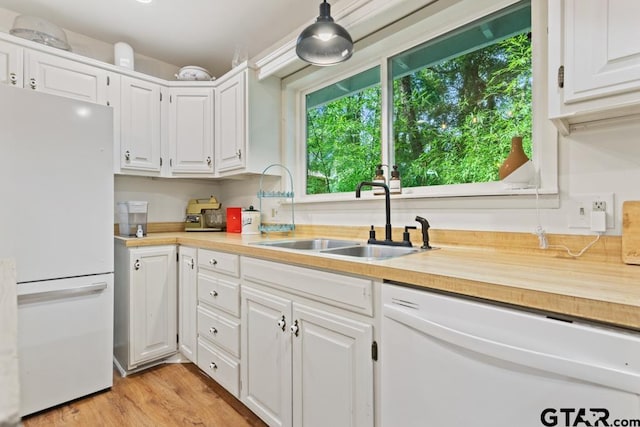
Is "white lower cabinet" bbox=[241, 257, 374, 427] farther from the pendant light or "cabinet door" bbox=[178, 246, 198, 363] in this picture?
the pendant light

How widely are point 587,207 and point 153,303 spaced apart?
96.3 inches

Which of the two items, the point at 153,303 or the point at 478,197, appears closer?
the point at 478,197

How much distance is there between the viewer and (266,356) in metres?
1.55

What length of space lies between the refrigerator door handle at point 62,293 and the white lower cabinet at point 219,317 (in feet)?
1.85

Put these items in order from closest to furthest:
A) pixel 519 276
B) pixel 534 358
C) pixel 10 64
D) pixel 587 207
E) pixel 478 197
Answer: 1. pixel 534 358
2. pixel 519 276
3. pixel 587 207
4. pixel 478 197
5. pixel 10 64

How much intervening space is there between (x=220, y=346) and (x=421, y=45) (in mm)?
2111

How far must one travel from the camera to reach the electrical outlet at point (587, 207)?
119 centimetres

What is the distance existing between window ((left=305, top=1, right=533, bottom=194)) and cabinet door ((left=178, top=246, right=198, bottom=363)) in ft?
3.64

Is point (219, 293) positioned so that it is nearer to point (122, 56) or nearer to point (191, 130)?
point (191, 130)

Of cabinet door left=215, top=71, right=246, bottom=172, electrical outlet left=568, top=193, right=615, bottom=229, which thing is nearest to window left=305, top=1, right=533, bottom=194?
electrical outlet left=568, top=193, right=615, bottom=229

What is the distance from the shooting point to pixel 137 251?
2133mm

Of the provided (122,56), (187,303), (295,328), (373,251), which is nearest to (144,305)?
(187,303)

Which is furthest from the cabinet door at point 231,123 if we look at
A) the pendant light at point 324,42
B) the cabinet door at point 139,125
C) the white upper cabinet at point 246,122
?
the pendant light at point 324,42

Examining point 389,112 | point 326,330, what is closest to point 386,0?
point 389,112
